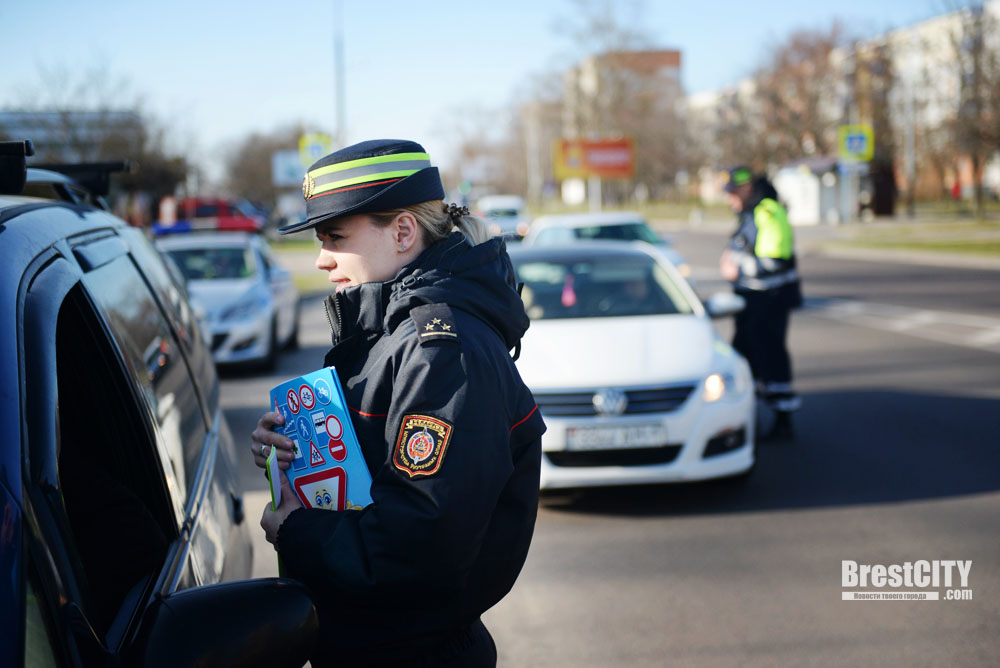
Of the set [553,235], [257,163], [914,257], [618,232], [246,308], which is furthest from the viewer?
[257,163]

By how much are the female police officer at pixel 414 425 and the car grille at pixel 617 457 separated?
3892mm

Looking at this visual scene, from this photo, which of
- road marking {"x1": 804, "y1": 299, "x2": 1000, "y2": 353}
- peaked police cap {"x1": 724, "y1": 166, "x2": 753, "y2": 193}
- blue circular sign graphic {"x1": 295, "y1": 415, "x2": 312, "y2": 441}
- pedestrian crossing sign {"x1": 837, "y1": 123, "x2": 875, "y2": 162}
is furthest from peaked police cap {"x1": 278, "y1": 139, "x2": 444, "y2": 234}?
pedestrian crossing sign {"x1": 837, "y1": 123, "x2": 875, "y2": 162}

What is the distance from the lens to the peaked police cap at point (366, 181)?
1.95 meters

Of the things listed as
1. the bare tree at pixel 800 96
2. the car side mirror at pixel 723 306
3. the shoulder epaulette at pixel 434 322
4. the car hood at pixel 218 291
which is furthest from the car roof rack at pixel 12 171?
the bare tree at pixel 800 96

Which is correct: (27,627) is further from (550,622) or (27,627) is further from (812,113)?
(812,113)

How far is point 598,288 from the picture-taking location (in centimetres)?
762

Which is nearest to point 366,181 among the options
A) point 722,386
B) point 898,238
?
point 722,386

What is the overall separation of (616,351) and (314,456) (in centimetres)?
462

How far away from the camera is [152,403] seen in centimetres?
247

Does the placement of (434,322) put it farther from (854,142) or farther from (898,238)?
(854,142)

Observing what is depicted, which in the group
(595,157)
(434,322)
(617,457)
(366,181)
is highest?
(595,157)

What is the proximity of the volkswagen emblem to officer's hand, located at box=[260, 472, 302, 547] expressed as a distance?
4.08m

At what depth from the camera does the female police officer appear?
1.75 meters

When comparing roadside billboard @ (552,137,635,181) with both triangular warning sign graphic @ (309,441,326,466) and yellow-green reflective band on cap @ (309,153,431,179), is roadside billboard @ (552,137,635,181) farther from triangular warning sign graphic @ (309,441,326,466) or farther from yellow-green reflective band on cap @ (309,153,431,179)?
triangular warning sign graphic @ (309,441,326,466)
